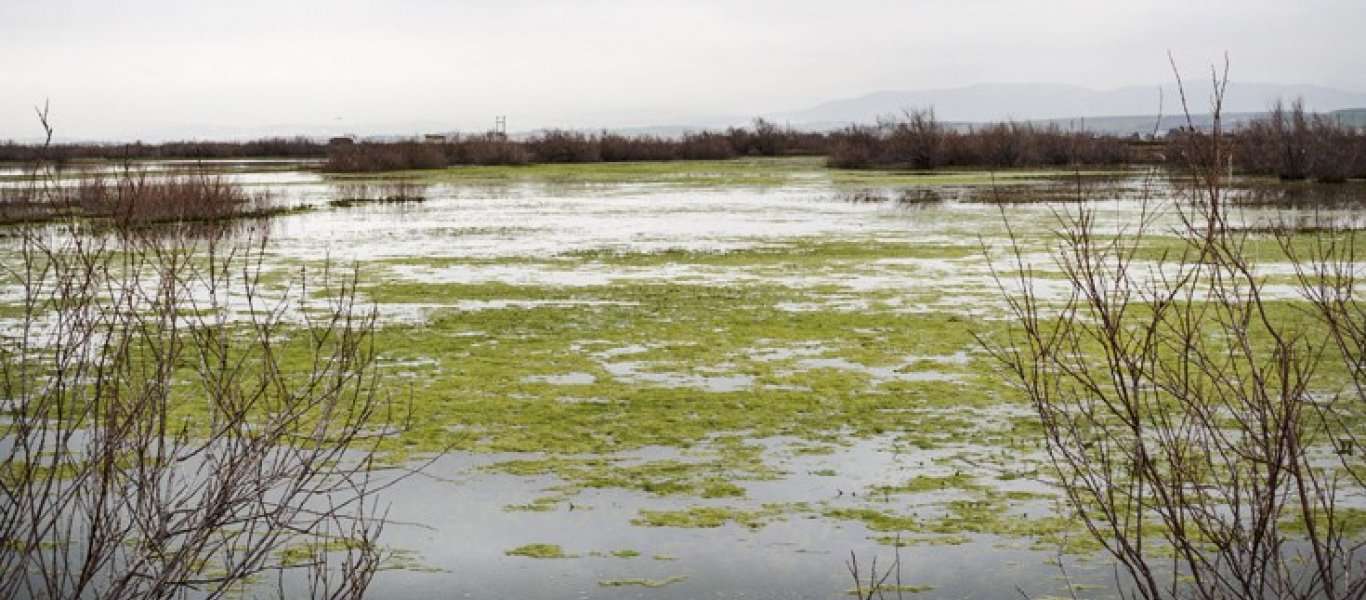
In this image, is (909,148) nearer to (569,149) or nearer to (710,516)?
(569,149)

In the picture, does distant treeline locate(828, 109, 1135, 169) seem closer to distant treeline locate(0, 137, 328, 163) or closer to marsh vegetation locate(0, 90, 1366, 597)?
marsh vegetation locate(0, 90, 1366, 597)

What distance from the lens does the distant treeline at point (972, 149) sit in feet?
167

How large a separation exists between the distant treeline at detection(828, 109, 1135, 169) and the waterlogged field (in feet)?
100

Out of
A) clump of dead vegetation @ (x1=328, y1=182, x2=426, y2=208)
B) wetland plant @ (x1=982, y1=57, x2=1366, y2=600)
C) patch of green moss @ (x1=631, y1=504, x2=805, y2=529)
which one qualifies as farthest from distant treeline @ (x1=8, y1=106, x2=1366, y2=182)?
patch of green moss @ (x1=631, y1=504, x2=805, y2=529)

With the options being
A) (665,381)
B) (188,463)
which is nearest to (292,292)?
(665,381)

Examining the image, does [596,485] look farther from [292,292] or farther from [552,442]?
[292,292]

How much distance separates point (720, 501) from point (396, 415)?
291 cm

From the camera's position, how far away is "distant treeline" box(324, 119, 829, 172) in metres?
55.4

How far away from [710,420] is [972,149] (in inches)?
1776

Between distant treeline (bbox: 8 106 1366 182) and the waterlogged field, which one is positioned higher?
distant treeline (bbox: 8 106 1366 182)

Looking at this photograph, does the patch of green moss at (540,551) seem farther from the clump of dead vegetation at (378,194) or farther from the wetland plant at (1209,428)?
the clump of dead vegetation at (378,194)

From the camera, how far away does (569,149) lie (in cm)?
6331

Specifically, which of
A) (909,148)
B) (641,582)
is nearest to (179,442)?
(641,582)

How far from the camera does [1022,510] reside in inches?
266
